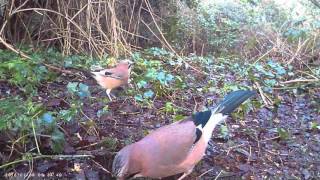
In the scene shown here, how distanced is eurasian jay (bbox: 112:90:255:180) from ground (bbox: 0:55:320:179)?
0.31m

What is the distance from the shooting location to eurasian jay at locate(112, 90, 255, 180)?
2.72 meters

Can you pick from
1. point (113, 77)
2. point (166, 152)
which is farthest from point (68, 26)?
A: point (166, 152)

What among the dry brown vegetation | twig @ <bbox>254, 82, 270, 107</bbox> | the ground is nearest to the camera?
the ground

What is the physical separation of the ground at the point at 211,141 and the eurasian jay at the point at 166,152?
0.31 m

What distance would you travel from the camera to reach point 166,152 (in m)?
2.83

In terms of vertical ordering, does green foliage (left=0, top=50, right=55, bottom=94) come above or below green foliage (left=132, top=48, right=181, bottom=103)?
above

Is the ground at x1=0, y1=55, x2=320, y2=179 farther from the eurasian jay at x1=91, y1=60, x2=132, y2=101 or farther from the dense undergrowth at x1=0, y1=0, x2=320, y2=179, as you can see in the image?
the eurasian jay at x1=91, y1=60, x2=132, y2=101

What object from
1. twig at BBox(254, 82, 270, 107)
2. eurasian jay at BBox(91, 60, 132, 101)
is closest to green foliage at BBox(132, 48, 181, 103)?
eurasian jay at BBox(91, 60, 132, 101)

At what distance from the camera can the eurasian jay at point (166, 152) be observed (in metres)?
2.72

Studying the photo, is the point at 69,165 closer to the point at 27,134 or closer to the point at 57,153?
the point at 57,153

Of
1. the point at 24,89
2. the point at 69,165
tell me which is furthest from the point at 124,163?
the point at 24,89

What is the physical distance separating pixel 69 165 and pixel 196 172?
0.86 m

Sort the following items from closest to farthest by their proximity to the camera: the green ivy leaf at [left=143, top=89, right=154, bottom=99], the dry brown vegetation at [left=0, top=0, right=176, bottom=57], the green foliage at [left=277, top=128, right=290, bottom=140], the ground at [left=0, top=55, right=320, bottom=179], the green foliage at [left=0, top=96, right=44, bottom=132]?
the green foliage at [left=0, top=96, right=44, bottom=132], the ground at [left=0, top=55, right=320, bottom=179], the green foliage at [left=277, top=128, right=290, bottom=140], the green ivy leaf at [left=143, top=89, right=154, bottom=99], the dry brown vegetation at [left=0, top=0, right=176, bottom=57]

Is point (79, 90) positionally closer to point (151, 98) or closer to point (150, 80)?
point (151, 98)
